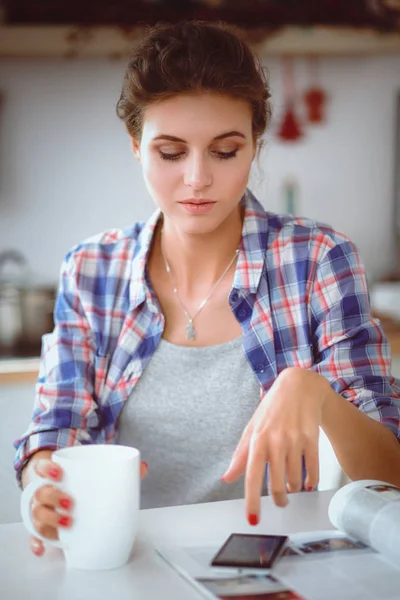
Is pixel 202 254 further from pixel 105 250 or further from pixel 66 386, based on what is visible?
pixel 66 386

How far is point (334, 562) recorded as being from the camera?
2.40 feet

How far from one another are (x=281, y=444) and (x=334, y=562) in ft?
0.39

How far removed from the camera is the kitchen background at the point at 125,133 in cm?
296

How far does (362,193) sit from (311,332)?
212 centimetres

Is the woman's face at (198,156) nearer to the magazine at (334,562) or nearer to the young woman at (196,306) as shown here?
the young woman at (196,306)

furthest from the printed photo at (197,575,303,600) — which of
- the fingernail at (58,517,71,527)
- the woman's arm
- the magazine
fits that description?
the woman's arm

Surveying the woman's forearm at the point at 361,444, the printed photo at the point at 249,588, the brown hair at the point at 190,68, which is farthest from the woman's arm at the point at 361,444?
the brown hair at the point at 190,68

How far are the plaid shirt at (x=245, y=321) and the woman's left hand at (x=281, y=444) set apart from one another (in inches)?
13.5

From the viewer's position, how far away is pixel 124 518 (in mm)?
735

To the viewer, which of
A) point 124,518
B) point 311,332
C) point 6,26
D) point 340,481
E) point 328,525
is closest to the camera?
point 124,518

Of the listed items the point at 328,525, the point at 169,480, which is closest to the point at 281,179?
the point at 169,480

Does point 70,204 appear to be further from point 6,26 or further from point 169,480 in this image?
point 169,480

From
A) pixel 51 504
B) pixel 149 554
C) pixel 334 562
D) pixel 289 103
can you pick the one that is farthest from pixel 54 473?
pixel 289 103

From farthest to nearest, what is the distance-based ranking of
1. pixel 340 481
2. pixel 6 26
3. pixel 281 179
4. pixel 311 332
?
pixel 281 179
pixel 6 26
pixel 311 332
pixel 340 481
